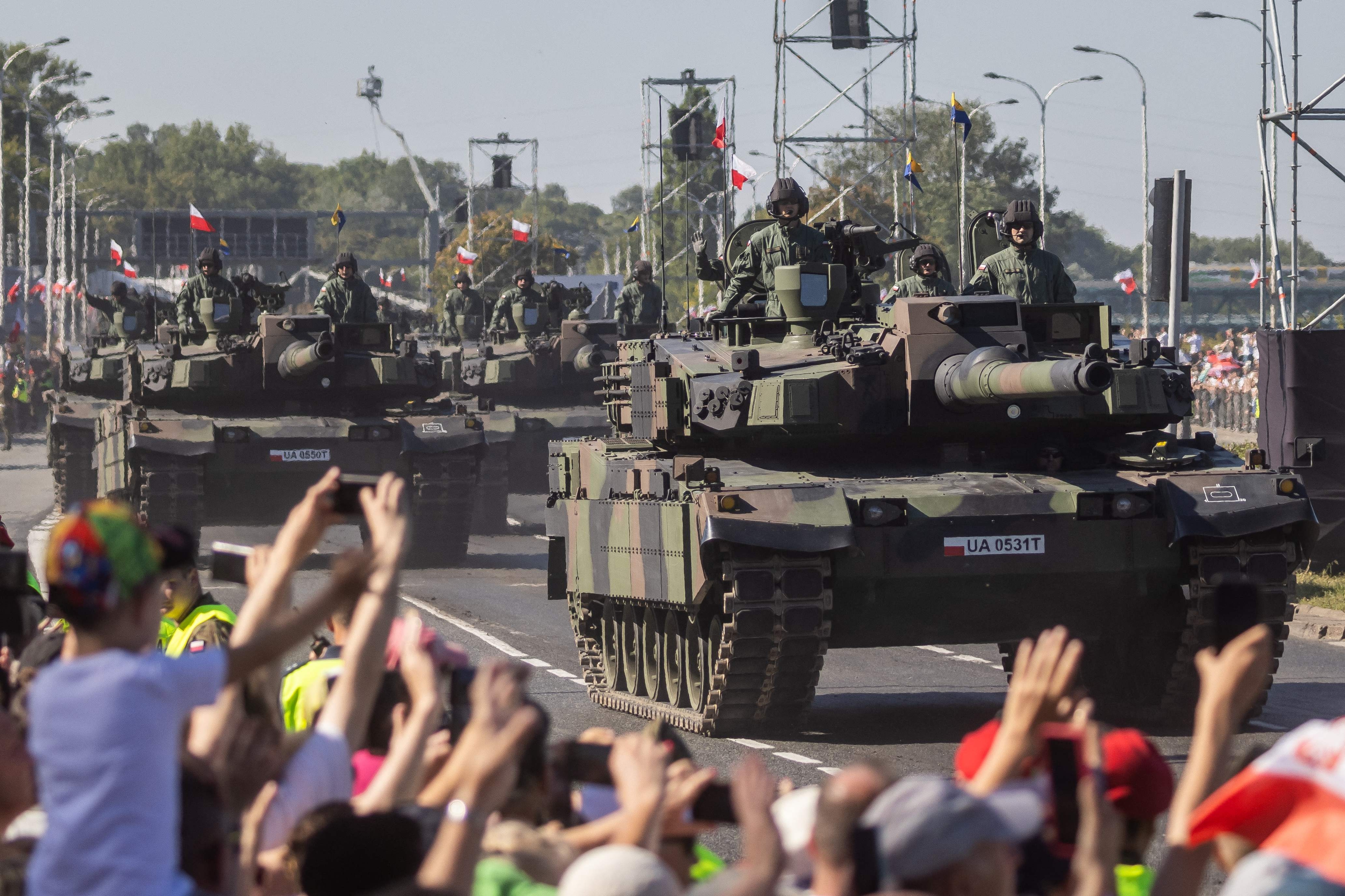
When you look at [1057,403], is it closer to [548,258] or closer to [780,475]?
[780,475]

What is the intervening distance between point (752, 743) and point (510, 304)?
22399 millimetres

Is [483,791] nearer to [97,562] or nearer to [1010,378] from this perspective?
[97,562]

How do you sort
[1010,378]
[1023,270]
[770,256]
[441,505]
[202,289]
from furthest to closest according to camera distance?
1. [202,289]
2. [441,505]
3. [1023,270]
4. [770,256]
5. [1010,378]

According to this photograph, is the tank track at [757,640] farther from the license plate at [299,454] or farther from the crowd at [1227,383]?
the crowd at [1227,383]

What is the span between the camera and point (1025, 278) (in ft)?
48.7

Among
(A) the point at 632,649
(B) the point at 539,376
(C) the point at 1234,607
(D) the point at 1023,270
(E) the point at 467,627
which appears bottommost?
(E) the point at 467,627

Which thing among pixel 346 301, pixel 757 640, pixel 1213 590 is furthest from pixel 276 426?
pixel 1213 590

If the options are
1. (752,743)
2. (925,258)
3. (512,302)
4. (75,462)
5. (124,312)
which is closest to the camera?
(752,743)

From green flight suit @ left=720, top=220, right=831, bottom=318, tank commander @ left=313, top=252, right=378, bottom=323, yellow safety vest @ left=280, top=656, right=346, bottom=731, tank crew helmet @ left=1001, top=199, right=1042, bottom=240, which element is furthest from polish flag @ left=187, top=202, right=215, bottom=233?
yellow safety vest @ left=280, top=656, right=346, bottom=731

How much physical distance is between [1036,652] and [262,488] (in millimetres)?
18767

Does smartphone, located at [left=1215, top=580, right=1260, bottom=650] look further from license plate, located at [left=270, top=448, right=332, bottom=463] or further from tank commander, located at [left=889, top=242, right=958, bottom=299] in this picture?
license plate, located at [left=270, top=448, right=332, bottom=463]

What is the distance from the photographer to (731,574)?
1145 centimetres

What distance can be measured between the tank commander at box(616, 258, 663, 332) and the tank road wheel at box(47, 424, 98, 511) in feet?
27.2

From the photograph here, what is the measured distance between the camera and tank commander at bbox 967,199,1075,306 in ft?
48.6
